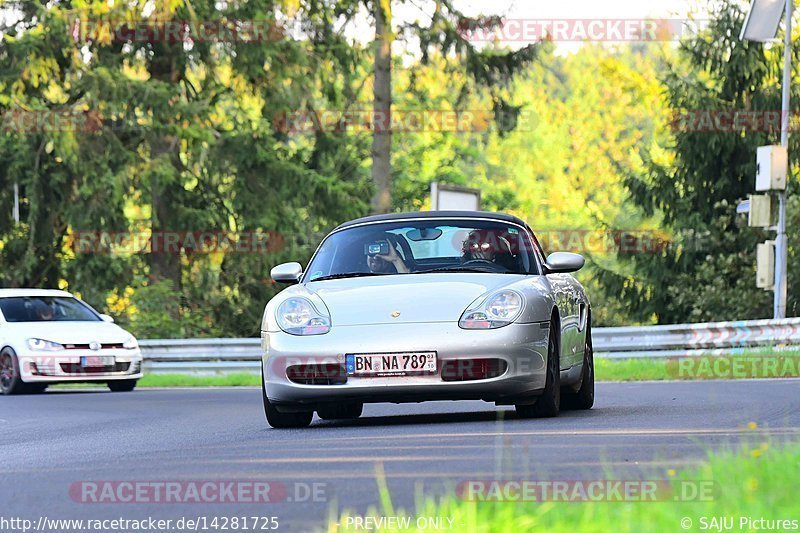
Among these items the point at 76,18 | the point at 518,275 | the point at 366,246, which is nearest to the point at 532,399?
the point at 518,275

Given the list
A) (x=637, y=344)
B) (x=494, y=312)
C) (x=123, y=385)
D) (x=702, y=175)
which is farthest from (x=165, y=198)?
(x=494, y=312)

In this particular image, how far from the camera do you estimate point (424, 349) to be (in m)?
10.2

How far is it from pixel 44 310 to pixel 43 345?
67.3 inches

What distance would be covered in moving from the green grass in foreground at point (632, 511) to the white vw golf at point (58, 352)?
14.5 m

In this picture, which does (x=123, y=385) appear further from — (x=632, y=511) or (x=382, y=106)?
(x=382, y=106)

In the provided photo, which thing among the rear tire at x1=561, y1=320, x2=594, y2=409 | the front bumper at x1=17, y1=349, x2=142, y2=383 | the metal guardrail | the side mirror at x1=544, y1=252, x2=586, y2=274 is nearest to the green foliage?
the metal guardrail

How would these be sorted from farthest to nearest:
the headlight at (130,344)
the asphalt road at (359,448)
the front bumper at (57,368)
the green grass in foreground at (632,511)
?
the headlight at (130,344) < the front bumper at (57,368) < the asphalt road at (359,448) < the green grass in foreground at (632,511)

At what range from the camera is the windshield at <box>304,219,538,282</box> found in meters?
11.3

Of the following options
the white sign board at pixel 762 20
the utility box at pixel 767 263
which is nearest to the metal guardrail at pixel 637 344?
the utility box at pixel 767 263

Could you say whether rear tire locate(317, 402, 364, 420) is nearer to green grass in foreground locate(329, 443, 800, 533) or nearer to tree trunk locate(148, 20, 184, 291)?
green grass in foreground locate(329, 443, 800, 533)

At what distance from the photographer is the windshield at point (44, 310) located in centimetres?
2155

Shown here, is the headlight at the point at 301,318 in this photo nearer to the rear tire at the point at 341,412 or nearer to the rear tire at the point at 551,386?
the rear tire at the point at 341,412

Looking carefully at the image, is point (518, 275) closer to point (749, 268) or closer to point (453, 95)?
point (749, 268)

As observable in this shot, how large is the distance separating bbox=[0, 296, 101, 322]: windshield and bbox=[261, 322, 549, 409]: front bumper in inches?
466
